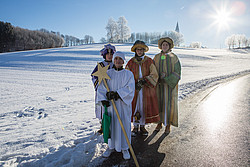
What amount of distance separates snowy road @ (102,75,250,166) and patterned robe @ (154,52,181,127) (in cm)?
42

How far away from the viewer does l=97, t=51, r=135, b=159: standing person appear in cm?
295

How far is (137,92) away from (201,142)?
186cm

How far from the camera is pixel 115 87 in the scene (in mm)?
3043

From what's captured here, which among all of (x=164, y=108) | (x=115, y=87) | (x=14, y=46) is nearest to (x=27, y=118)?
(x=115, y=87)

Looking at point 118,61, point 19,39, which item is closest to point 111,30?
point 19,39

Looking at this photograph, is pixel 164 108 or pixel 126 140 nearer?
pixel 126 140

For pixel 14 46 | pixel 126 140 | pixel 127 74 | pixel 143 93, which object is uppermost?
pixel 14 46

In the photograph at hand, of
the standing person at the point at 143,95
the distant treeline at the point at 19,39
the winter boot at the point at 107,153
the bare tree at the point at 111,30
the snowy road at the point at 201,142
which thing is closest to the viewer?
the snowy road at the point at 201,142

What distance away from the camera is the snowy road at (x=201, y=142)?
2926mm

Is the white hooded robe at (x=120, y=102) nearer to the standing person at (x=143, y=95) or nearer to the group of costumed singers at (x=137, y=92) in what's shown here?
the group of costumed singers at (x=137, y=92)

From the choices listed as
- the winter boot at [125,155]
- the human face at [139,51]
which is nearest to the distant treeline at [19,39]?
the human face at [139,51]

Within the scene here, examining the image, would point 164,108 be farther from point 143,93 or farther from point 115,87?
point 115,87

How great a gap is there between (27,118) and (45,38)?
70646 millimetres

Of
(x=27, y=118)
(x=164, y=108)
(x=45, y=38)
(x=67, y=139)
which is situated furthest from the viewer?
(x=45, y=38)
